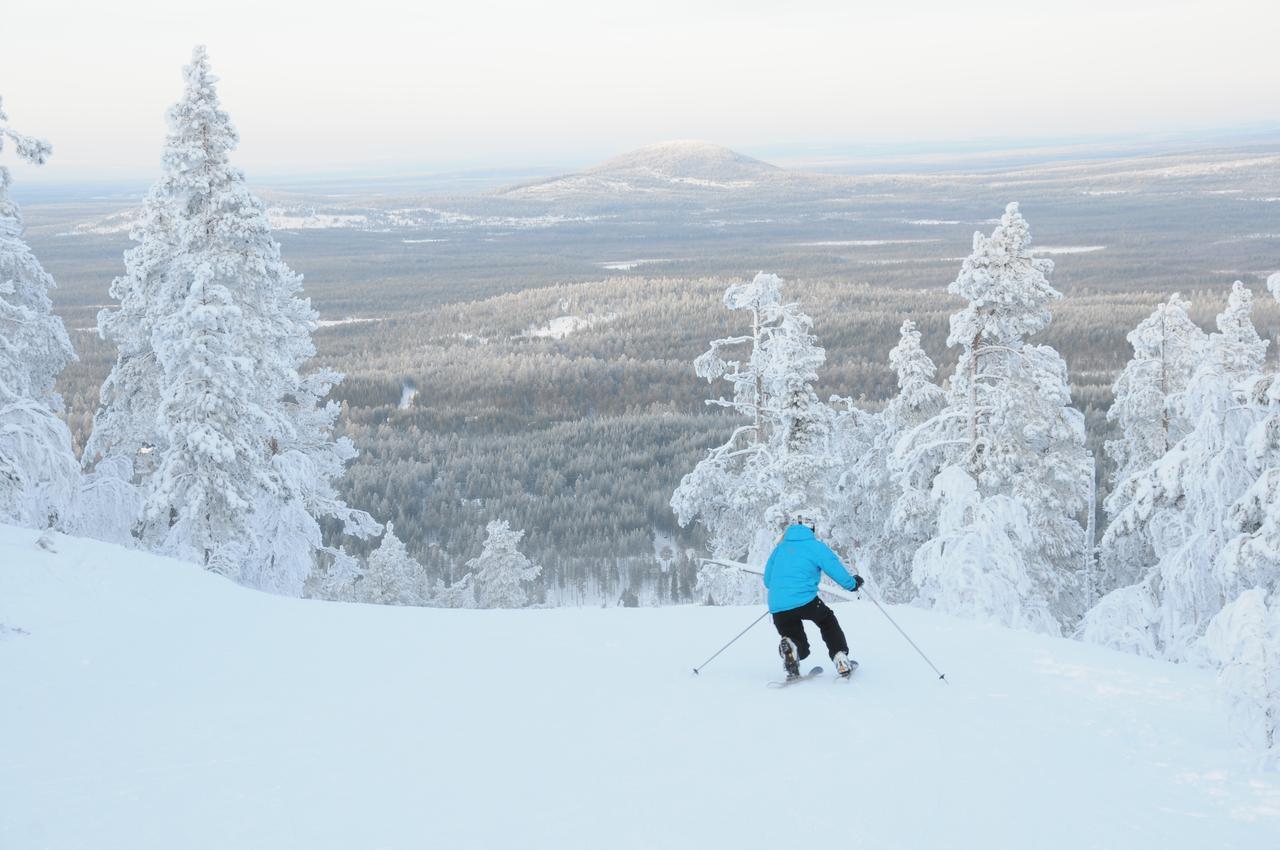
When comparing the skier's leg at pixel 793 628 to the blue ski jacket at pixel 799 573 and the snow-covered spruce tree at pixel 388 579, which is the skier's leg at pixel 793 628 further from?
the snow-covered spruce tree at pixel 388 579

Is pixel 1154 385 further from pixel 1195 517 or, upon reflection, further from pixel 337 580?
pixel 337 580

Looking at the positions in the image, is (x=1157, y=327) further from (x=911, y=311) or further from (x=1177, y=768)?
(x=911, y=311)

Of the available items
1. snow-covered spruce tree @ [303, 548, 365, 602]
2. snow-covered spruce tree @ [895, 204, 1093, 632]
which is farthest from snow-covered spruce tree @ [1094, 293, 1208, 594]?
snow-covered spruce tree @ [303, 548, 365, 602]

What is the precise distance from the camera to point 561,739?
6.74m

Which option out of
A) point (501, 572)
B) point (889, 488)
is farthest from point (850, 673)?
point (501, 572)

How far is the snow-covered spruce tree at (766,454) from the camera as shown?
61.0 ft

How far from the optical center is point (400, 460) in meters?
51.1

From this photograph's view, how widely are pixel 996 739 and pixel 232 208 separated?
1385 centimetres

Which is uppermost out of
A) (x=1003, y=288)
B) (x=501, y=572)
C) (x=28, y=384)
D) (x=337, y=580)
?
(x=1003, y=288)

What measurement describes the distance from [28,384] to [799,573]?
42.0 feet

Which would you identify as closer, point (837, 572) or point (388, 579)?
point (837, 572)

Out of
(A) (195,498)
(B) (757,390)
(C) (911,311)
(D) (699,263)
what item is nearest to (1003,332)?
(B) (757,390)

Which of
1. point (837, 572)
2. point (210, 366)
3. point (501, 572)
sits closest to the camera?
point (837, 572)

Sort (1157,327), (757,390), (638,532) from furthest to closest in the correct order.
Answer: (638,532)
(1157,327)
(757,390)
